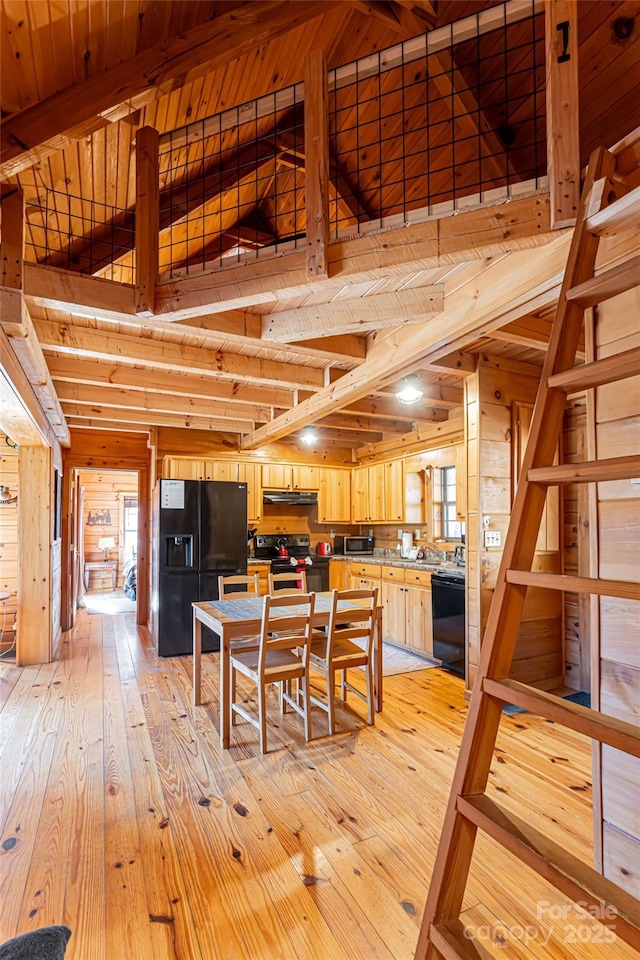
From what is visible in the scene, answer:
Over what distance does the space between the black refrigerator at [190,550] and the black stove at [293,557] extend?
0.68 metres

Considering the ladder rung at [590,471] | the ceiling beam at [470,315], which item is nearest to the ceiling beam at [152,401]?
the ceiling beam at [470,315]

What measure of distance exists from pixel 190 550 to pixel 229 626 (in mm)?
2495

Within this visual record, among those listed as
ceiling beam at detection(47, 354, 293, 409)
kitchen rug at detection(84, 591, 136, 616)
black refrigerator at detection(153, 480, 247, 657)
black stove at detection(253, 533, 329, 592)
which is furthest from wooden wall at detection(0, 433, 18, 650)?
black stove at detection(253, 533, 329, 592)

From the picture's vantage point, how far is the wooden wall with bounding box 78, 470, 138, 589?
9477mm

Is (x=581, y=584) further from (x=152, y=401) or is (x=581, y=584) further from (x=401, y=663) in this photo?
(x=152, y=401)

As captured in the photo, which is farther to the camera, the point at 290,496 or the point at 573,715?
the point at 290,496

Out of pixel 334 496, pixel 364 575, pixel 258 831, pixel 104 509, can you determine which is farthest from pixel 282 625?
pixel 104 509

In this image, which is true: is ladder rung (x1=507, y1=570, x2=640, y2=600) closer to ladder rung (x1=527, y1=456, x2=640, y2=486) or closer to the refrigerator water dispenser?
ladder rung (x1=527, y1=456, x2=640, y2=486)

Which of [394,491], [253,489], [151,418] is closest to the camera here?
[151,418]

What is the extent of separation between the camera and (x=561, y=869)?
87 centimetres

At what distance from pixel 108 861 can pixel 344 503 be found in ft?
17.3

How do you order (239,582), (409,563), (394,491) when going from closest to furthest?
(239,582) < (409,563) < (394,491)

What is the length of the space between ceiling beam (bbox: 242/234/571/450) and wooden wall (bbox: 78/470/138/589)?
7.45m

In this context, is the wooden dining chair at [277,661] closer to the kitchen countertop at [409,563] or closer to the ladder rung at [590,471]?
the kitchen countertop at [409,563]
